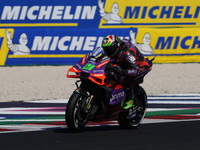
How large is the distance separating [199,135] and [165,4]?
16.3 metres

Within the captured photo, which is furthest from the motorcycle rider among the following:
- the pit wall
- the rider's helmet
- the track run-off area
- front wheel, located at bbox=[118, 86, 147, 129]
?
the pit wall

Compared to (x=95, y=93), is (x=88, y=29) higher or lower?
higher

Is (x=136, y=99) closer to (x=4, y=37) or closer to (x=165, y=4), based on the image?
(x=4, y=37)

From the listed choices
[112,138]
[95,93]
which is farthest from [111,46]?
[112,138]

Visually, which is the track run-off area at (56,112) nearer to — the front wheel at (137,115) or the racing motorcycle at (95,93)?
the front wheel at (137,115)

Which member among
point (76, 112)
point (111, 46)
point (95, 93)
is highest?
point (111, 46)

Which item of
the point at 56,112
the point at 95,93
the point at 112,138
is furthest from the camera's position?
the point at 56,112

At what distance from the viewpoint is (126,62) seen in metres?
7.08

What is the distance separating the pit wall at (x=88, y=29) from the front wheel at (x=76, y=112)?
12073mm

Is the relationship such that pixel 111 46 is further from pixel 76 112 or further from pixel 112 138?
pixel 112 138

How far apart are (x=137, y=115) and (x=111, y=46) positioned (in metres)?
1.29

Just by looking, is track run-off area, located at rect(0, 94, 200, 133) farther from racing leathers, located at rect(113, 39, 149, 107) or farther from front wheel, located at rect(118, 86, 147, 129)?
racing leathers, located at rect(113, 39, 149, 107)

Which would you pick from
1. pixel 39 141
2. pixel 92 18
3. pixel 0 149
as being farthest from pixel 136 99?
pixel 92 18

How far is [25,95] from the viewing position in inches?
475
